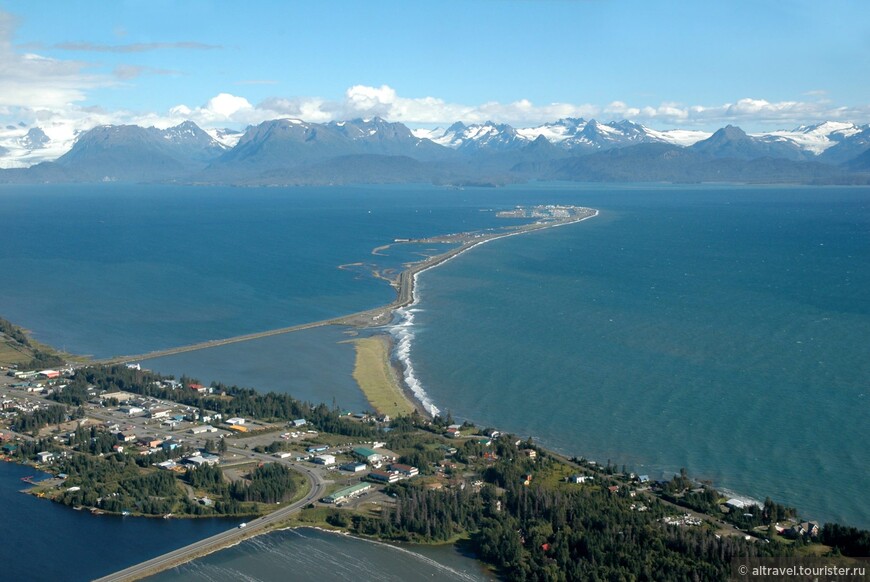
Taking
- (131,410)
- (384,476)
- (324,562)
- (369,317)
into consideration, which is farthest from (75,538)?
(369,317)

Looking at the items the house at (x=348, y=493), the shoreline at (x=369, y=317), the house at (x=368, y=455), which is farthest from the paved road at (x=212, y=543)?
the shoreline at (x=369, y=317)

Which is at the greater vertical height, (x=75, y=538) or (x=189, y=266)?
(x=189, y=266)

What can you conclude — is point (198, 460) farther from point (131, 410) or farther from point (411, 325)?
point (411, 325)

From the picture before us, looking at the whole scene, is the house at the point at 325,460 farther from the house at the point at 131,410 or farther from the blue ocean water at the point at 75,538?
the house at the point at 131,410

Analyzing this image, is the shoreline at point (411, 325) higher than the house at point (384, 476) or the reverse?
higher

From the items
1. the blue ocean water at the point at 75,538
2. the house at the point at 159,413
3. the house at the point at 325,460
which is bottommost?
the blue ocean water at the point at 75,538
